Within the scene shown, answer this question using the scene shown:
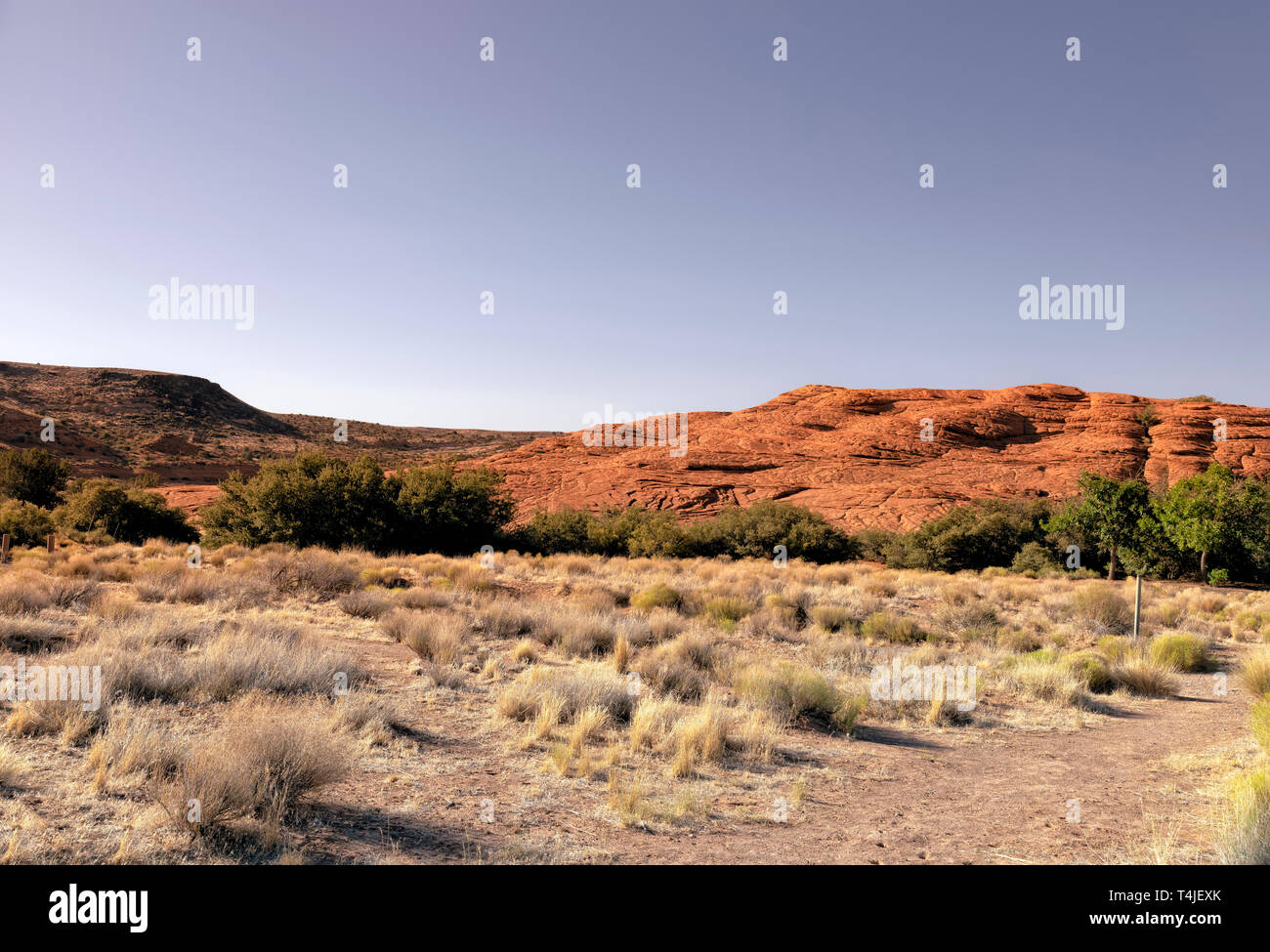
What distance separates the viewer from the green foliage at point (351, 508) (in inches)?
965

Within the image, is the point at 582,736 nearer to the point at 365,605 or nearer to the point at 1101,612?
the point at 365,605

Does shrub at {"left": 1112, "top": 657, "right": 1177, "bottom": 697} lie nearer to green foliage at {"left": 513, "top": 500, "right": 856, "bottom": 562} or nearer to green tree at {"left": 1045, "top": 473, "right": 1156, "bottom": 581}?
green tree at {"left": 1045, "top": 473, "right": 1156, "bottom": 581}

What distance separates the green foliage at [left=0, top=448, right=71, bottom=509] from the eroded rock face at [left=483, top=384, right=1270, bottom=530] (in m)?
25.0

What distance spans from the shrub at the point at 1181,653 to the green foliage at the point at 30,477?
43.6m

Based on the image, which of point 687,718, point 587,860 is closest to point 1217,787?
point 687,718

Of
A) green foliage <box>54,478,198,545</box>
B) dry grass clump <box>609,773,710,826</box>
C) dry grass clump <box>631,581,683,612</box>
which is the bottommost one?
dry grass clump <box>631,581,683,612</box>

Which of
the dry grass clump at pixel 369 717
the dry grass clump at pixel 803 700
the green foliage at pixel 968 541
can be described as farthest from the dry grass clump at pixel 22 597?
the green foliage at pixel 968 541

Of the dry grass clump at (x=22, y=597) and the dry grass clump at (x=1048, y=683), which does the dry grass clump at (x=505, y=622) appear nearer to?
the dry grass clump at (x=22, y=597)

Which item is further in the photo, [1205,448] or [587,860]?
[1205,448]

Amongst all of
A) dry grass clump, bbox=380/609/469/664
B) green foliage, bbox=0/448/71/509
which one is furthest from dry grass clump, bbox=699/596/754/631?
green foliage, bbox=0/448/71/509

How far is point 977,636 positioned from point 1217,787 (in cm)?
848

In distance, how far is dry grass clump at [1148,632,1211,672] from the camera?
12290 mm
